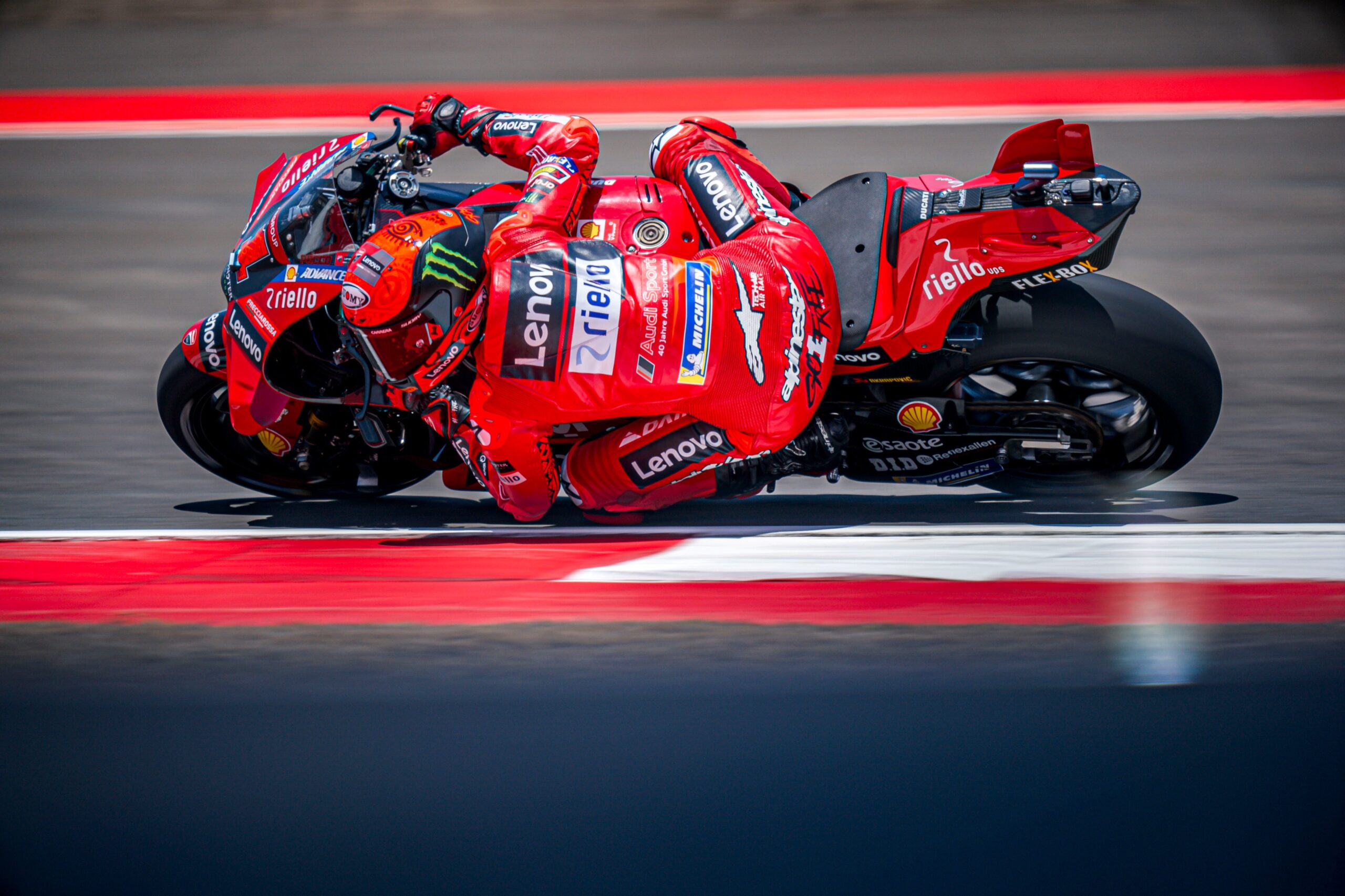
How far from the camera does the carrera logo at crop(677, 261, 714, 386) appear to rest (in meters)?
3.06

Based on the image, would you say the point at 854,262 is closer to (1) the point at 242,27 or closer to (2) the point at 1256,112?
(2) the point at 1256,112

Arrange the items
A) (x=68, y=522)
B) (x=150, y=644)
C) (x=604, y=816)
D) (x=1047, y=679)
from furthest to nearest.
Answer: (x=68, y=522), (x=150, y=644), (x=1047, y=679), (x=604, y=816)

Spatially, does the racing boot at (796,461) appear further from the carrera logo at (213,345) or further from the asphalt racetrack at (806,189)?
the carrera logo at (213,345)

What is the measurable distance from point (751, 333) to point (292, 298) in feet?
4.16

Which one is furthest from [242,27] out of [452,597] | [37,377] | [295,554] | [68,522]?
[452,597]

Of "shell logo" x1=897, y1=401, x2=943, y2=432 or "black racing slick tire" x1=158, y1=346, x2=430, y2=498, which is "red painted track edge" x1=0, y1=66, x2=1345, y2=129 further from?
"shell logo" x1=897, y1=401, x2=943, y2=432

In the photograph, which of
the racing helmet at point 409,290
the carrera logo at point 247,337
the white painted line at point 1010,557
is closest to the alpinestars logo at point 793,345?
the white painted line at point 1010,557

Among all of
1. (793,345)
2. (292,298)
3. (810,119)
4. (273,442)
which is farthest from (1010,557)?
(810,119)

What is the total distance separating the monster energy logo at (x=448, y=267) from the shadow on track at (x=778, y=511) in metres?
1.01

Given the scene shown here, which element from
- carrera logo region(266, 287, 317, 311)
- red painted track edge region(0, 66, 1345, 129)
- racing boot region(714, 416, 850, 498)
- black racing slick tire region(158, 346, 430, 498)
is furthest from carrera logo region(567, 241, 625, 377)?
red painted track edge region(0, 66, 1345, 129)

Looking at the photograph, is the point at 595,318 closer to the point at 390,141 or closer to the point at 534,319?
the point at 534,319

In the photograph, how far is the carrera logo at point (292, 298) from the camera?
3.21 m

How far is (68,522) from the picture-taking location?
3918 mm

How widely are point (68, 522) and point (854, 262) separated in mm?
2711
